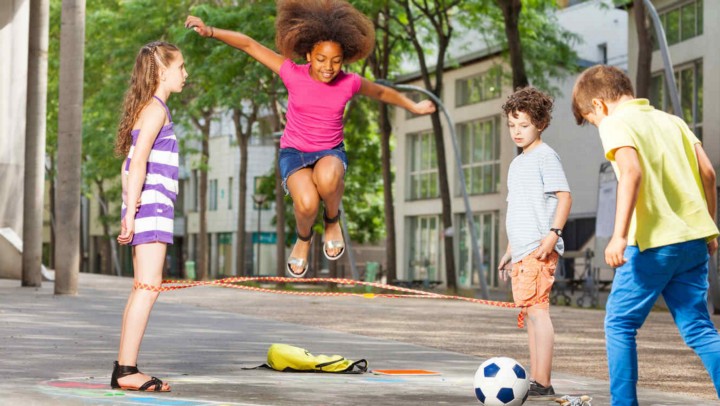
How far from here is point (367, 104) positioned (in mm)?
43281

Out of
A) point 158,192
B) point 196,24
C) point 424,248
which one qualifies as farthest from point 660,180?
point 424,248

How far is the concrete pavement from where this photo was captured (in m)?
8.12

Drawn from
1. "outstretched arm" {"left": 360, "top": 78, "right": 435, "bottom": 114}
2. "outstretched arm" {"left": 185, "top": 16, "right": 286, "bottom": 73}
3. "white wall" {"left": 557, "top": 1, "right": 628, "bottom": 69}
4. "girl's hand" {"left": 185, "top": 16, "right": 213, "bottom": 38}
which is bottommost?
"outstretched arm" {"left": 360, "top": 78, "right": 435, "bottom": 114}

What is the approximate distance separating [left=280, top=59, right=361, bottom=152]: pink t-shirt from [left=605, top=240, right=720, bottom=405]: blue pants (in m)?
2.59

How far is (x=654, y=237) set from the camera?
6883 millimetres

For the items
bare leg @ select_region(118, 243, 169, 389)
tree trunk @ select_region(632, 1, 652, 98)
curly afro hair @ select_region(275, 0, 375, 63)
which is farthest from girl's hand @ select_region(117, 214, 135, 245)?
tree trunk @ select_region(632, 1, 652, 98)

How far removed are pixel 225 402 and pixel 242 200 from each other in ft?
139

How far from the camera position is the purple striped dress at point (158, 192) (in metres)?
8.34

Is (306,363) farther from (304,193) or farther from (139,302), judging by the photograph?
(139,302)

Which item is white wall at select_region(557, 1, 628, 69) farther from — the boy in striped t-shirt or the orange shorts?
the orange shorts

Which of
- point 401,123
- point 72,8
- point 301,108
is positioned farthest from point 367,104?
point 301,108

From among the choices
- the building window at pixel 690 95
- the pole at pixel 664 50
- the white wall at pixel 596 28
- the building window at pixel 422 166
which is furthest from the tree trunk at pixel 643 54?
the building window at pixel 422 166

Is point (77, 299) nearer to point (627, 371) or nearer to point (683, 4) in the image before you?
point (627, 371)

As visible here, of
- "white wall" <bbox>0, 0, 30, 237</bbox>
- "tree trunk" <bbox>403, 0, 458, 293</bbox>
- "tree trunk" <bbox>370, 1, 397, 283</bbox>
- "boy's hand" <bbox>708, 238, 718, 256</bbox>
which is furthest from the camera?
"tree trunk" <bbox>370, 1, 397, 283</bbox>
